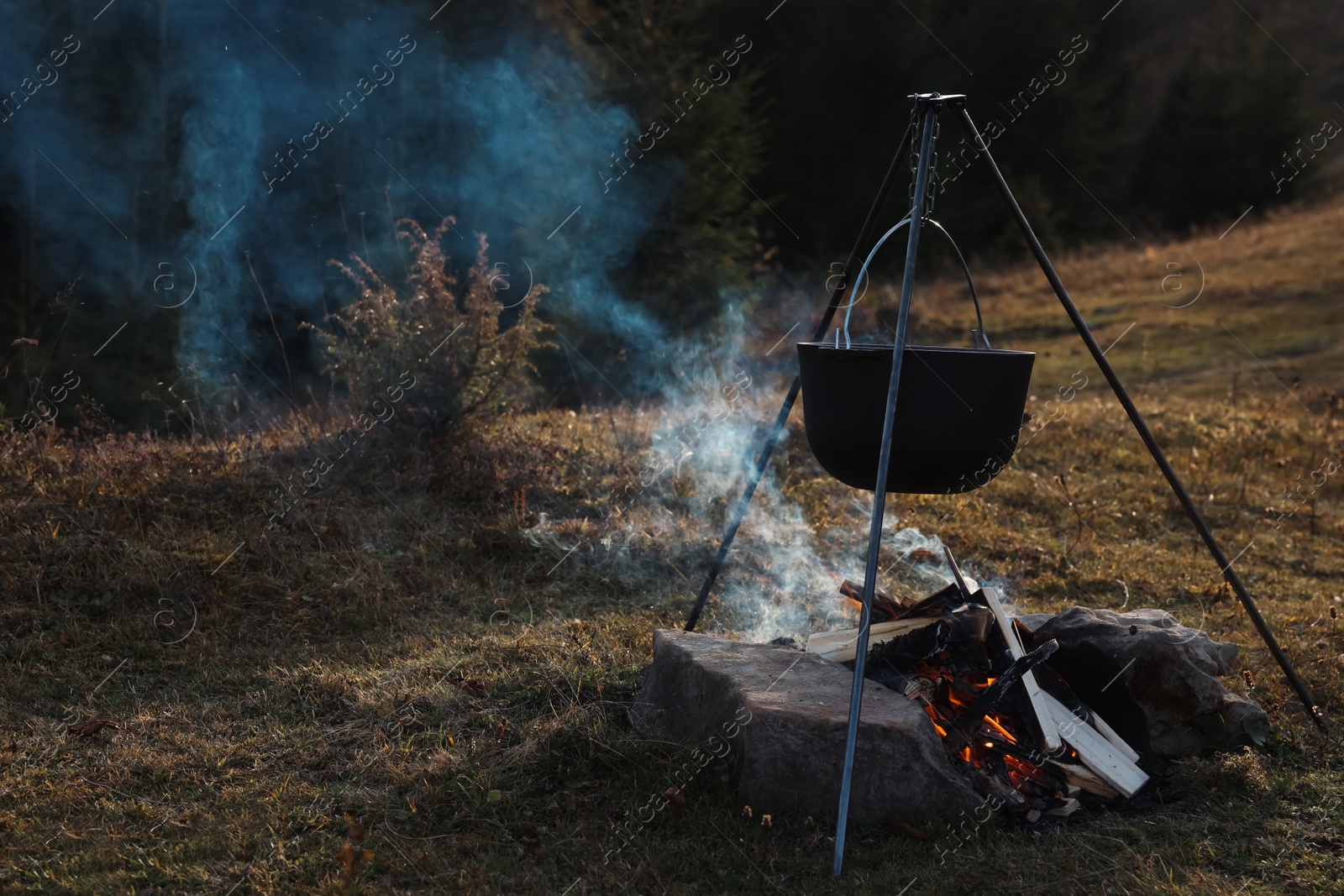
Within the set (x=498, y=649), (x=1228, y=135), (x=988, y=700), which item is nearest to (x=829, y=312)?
(x=988, y=700)

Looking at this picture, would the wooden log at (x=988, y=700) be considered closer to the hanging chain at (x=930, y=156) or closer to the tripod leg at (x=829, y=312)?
the tripod leg at (x=829, y=312)

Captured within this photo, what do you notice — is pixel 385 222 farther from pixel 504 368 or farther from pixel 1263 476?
pixel 1263 476

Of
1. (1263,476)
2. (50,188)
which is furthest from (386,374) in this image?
(1263,476)

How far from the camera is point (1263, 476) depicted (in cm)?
789

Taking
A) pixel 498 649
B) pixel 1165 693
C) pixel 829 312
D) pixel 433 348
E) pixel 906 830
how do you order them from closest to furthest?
pixel 906 830 → pixel 1165 693 → pixel 829 312 → pixel 498 649 → pixel 433 348

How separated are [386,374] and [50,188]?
5.61 meters

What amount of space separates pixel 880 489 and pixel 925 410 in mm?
395

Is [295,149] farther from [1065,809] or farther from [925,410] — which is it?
[1065,809]

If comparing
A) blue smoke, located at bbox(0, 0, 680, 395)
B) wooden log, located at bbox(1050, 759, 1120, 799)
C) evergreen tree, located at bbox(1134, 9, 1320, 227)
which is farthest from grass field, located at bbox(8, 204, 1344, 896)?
evergreen tree, located at bbox(1134, 9, 1320, 227)

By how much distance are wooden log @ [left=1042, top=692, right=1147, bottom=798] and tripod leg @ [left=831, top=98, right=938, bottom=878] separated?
2.51 ft

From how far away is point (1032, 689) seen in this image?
3.43 m

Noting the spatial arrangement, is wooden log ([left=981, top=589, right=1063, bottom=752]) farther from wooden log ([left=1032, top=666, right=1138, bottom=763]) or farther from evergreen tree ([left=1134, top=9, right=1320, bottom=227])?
evergreen tree ([left=1134, top=9, right=1320, bottom=227])

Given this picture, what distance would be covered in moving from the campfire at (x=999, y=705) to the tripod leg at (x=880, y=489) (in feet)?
1.38

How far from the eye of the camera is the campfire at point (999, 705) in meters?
3.28
